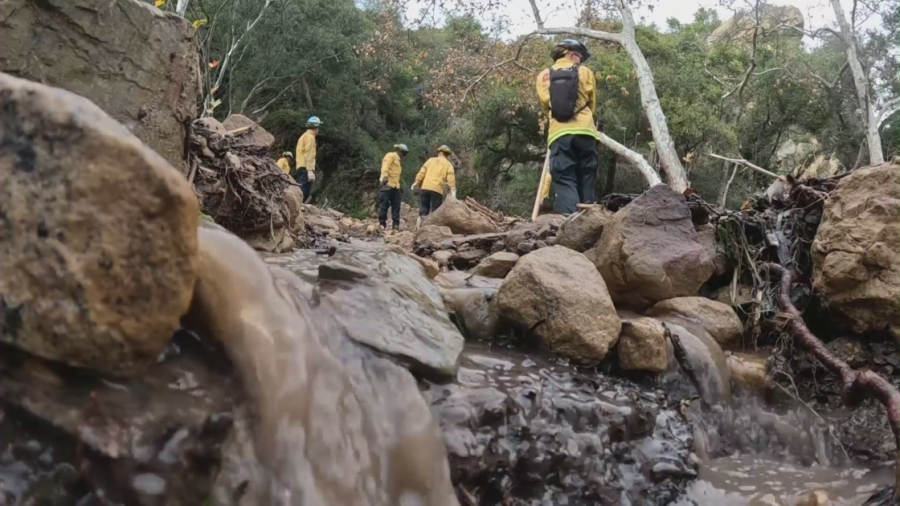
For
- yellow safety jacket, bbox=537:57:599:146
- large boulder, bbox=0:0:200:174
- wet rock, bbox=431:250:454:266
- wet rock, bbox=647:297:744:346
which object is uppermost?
yellow safety jacket, bbox=537:57:599:146

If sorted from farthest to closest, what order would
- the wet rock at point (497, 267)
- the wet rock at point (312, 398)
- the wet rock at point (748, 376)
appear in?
the wet rock at point (497, 267), the wet rock at point (748, 376), the wet rock at point (312, 398)

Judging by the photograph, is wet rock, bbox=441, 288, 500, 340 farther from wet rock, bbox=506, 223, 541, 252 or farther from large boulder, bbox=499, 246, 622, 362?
wet rock, bbox=506, 223, 541, 252

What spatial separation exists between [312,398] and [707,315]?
2.43 m

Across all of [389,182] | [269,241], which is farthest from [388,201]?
[269,241]

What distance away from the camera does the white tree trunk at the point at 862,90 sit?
40.5 feet

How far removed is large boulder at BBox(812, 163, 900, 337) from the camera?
10.0 ft

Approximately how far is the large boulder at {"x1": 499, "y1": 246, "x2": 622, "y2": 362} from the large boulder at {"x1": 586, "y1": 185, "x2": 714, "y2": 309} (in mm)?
703

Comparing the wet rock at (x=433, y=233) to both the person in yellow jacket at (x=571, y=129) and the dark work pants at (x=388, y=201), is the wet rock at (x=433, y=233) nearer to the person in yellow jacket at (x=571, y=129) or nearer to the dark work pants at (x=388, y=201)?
the person in yellow jacket at (x=571, y=129)

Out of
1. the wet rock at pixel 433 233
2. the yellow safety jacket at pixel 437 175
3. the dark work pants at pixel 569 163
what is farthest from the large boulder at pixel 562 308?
the yellow safety jacket at pixel 437 175

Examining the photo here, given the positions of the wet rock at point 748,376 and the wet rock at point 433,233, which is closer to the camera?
the wet rock at point 748,376

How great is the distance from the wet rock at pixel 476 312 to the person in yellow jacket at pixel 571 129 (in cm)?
321

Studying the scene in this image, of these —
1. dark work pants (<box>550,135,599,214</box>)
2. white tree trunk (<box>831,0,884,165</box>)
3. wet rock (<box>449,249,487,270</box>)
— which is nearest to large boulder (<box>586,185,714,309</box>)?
wet rock (<box>449,249,487,270</box>)

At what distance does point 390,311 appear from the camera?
2461mm

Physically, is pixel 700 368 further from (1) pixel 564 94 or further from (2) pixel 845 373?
(1) pixel 564 94
